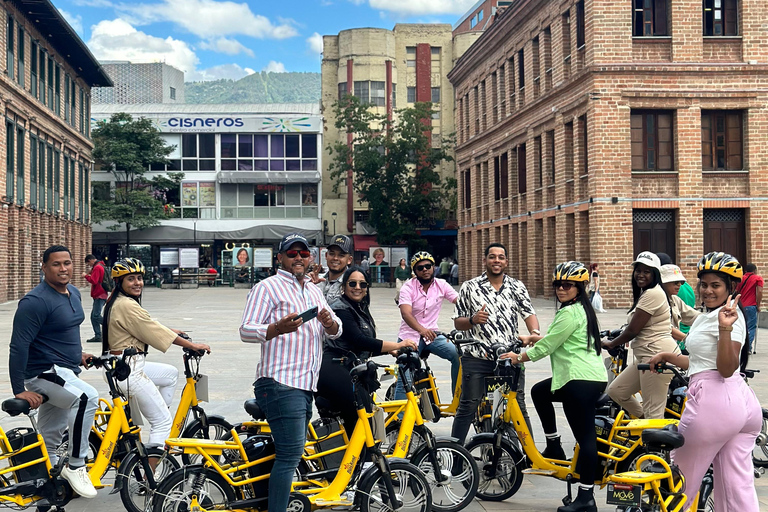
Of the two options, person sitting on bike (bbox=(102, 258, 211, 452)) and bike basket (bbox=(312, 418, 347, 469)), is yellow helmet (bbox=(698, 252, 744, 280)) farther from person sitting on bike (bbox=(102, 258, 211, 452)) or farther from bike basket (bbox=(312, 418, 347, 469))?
person sitting on bike (bbox=(102, 258, 211, 452))

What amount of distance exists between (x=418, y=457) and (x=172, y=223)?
2152 inches

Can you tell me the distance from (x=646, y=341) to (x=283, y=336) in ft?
10.9

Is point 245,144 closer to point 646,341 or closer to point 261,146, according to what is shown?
point 261,146

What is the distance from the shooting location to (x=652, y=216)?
28.4 meters

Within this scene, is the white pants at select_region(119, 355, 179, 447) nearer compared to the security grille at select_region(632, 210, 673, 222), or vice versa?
the white pants at select_region(119, 355, 179, 447)

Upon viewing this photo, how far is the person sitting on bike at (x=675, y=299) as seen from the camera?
815 cm

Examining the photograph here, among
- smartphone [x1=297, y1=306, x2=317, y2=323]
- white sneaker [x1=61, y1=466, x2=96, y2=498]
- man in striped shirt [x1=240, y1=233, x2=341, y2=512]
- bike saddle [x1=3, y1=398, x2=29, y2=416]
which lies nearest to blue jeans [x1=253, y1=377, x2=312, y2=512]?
man in striped shirt [x1=240, y1=233, x2=341, y2=512]

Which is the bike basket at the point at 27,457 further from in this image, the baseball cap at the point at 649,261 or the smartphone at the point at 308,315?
the baseball cap at the point at 649,261

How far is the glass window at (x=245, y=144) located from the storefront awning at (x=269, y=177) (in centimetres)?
148

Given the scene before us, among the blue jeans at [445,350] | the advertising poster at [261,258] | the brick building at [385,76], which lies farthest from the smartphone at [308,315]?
the brick building at [385,76]

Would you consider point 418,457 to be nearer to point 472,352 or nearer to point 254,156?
point 472,352

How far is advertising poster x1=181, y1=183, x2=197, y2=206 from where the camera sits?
198 ft

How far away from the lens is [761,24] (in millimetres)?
27688

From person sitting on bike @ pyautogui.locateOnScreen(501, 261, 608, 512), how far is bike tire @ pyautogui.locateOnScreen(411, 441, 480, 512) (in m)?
0.58
